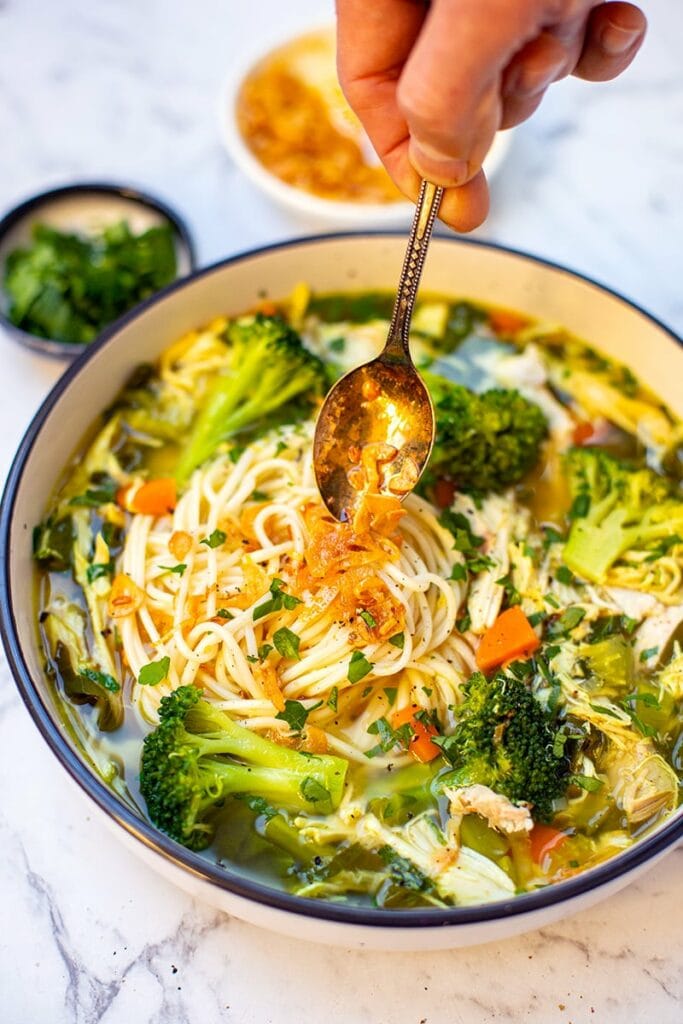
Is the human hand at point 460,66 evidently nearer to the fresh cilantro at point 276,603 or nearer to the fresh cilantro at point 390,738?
the fresh cilantro at point 276,603

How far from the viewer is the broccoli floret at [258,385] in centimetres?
343

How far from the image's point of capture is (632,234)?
13.9ft

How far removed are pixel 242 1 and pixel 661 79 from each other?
207 centimetres

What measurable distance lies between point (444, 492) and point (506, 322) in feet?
2.64

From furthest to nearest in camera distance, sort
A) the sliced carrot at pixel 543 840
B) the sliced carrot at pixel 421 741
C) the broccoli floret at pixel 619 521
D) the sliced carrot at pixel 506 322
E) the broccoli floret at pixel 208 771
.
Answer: the sliced carrot at pixel 506 322, the broccoli floret at pixel 619 521, the sliced carrot at pixel 421 741, the sliced carrot at pixel 543 840, the broccoli floret at pixel 208 771

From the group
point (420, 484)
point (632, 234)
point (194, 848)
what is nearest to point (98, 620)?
point (194, 848)

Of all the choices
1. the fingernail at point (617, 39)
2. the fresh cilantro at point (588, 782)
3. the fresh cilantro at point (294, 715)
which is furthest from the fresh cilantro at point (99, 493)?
the fingernail at point (617, 39)

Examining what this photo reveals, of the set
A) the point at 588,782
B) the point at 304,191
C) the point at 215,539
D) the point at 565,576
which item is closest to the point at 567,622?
the point at 565,576

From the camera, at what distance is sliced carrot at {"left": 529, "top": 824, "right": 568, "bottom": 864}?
2.68 metres

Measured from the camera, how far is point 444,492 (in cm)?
334

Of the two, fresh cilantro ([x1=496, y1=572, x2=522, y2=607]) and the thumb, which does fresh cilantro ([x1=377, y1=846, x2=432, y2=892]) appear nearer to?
fresh cilantro ([x1=496, y1=572, x2=522, y2=607])

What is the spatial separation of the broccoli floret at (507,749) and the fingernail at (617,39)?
1616 millimetres

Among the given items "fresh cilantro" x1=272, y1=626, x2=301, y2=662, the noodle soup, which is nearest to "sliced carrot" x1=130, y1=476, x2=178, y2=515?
the noodle soup

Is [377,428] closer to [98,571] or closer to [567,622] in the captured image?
[567,622]
